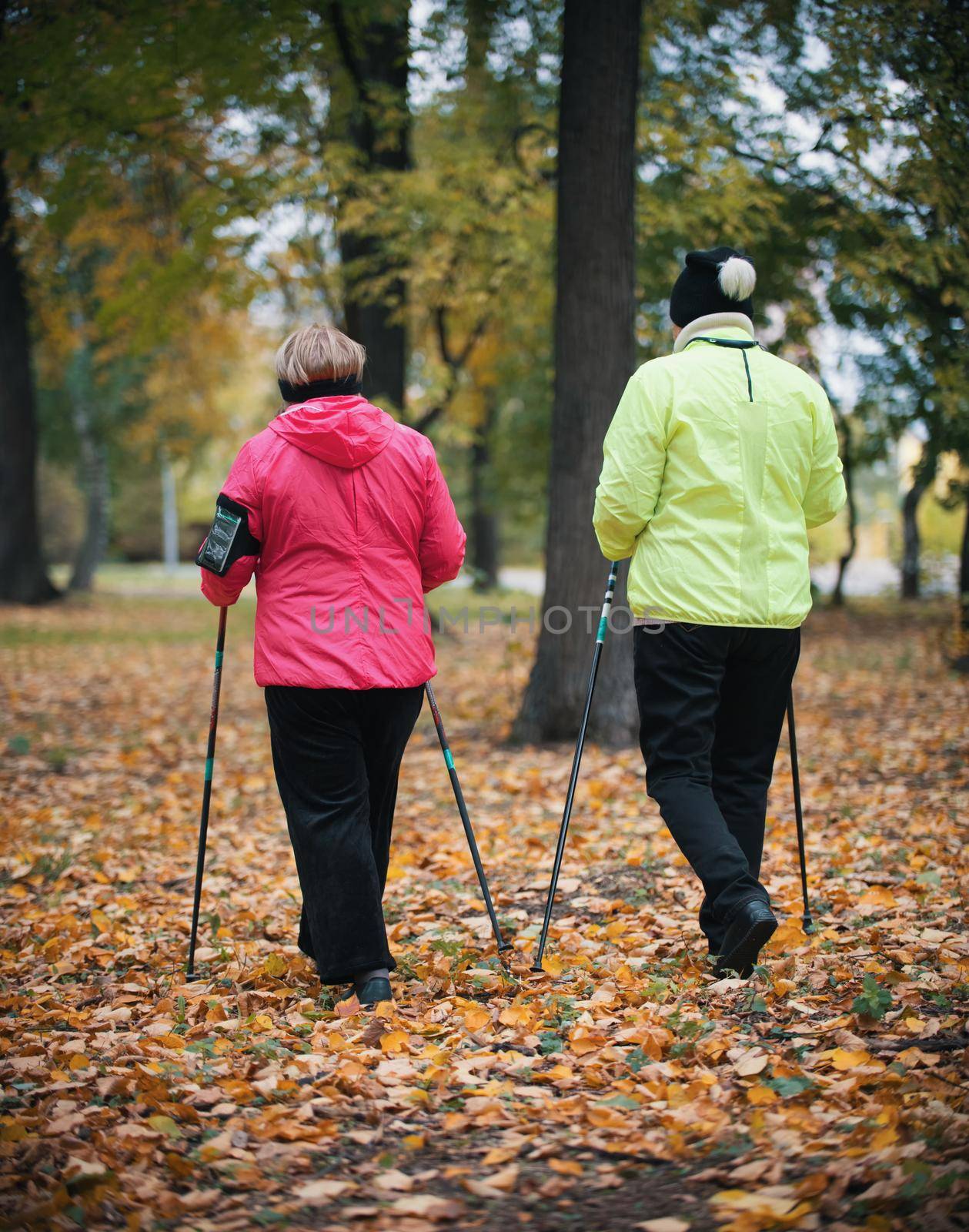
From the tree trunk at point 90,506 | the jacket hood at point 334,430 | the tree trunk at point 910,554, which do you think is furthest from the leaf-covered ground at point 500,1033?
the tree trunk at point 90,506

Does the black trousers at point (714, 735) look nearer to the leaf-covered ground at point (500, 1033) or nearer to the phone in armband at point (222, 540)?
the leaf-covered ground at point (500, 1033)

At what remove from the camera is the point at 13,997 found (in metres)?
3.68

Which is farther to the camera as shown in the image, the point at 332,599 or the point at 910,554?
the point at 910,554

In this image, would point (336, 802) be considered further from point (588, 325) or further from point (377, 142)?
point (377, 142)

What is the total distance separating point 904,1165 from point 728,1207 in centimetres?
36

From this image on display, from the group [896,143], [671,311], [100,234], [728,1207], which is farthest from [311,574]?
[100,234]

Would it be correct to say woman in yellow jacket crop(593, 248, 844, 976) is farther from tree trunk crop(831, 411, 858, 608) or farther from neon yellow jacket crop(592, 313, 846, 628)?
tree trunk crop(831, 411, 858, 608)

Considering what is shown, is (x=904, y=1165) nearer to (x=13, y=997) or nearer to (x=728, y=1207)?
(x=728, y=1207)

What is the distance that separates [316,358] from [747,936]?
6.96 feet

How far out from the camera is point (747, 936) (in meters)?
3.27

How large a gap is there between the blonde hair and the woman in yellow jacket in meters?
0.84

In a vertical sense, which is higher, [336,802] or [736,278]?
[736,278]

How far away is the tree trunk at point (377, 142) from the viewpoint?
28.8 feet

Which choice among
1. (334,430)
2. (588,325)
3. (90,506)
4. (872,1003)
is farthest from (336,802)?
(90,506)
